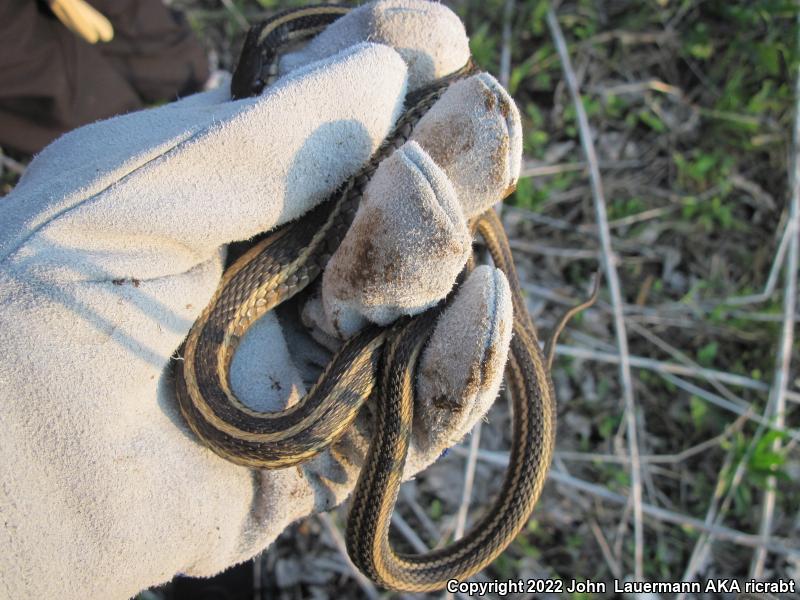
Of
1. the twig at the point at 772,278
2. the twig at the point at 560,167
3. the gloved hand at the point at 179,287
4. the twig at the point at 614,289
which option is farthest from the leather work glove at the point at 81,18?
the twig at the point at 772,278

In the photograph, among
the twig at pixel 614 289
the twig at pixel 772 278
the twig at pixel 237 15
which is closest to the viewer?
the twig at pixel 614 289

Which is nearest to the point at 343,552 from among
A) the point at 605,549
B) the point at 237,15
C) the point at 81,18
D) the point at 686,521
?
the point at 605,549

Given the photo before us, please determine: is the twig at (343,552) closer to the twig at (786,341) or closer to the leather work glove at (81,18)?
the twig at (786,341)

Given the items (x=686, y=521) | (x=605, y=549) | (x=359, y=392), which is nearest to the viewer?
(x=359, y=392)

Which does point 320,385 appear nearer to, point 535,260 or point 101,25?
point 101,25

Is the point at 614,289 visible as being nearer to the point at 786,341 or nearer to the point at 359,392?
the point at 786,341

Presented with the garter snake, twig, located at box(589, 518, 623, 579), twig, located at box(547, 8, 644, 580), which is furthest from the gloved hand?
twig, located at box(589, 518, 623, 579)
